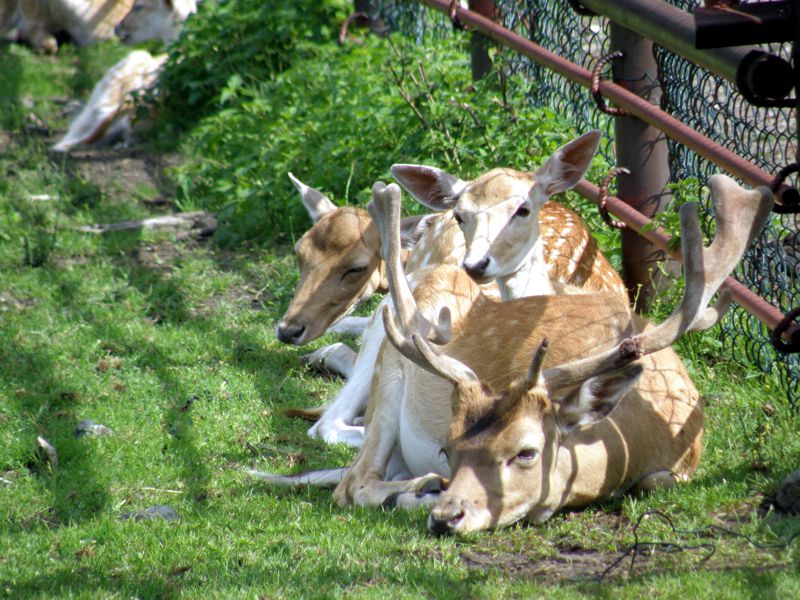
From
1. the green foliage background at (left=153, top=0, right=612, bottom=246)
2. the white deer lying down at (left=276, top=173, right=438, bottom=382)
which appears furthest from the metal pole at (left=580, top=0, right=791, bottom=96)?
the green foliage background at (left=153, top=0, right=612, bottom=246)

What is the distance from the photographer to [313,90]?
10.8 meters

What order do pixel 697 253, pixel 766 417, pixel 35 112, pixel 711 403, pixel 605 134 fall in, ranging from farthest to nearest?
1. pixel 35 112
2. pixel 605 134
3. pixel 711 403
4. pixel 766 417
5. pixel 697 253

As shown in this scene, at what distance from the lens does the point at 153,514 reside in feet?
16.4

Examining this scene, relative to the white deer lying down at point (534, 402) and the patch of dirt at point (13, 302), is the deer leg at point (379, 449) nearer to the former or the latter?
the white deer lying down at point (534, 402)

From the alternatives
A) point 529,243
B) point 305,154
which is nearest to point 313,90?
point 305,154

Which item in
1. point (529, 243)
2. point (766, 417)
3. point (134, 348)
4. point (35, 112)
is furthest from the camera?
point (35, 112)

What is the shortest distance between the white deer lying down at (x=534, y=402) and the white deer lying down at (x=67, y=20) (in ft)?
41.6

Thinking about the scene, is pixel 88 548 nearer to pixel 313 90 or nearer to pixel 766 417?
pixel 766 417

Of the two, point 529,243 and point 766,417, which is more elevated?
point 529,243

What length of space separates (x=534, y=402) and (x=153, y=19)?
540 inches

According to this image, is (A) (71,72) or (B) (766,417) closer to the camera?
(B) (766,417)

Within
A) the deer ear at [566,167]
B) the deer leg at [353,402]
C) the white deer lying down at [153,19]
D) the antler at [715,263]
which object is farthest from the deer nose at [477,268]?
the white deer lying down at [153,19]

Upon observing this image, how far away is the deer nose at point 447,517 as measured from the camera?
171 inches

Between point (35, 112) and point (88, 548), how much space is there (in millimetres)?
9988
